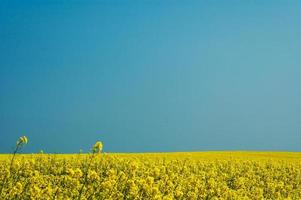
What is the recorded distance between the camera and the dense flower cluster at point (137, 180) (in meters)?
11.4

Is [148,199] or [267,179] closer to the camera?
[148,199]

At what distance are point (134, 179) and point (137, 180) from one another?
26.3 inches

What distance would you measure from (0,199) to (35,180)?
3.09 meters

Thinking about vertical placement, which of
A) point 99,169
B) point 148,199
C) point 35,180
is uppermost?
point 99,169

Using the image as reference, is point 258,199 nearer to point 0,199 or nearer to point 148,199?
point 148,199

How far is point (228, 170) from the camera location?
29.0m

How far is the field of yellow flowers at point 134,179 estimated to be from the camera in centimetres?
1134

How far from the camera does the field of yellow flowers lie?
1134 centimetres

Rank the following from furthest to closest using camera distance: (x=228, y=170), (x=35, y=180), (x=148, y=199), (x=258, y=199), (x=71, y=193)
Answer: (x=228, y=170), (x=258, y=199), (x=35, y=180), (x=71, y=193), (x=148, y=199)

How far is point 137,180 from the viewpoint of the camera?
481 inches

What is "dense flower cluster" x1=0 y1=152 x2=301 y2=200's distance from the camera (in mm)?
11391

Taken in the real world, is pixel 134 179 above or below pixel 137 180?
above

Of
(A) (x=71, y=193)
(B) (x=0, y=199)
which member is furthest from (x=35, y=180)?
(B) (x=0, y=199)

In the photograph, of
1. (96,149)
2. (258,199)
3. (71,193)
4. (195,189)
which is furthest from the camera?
(258,199)
